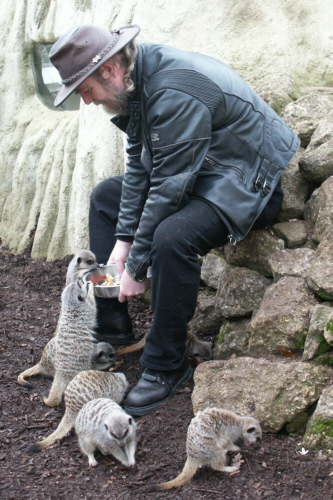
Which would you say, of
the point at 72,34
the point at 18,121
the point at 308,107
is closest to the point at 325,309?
the point at 308,107

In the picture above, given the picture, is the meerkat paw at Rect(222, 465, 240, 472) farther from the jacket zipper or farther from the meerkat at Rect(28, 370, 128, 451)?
the jacket zipper

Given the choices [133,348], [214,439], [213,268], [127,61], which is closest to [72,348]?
[133,348]

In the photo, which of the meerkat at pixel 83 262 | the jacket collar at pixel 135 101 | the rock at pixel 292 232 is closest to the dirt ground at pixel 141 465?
the meerkat at pixel 83 262

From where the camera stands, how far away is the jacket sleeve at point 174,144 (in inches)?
117

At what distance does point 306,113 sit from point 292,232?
1015 millimetres

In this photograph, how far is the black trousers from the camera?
308 cm

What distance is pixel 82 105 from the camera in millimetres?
5895

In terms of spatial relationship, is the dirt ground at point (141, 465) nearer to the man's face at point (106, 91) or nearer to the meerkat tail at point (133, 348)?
the meerkat tail at point (133, 348)

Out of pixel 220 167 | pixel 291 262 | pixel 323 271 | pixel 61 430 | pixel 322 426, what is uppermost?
pixel 220 167

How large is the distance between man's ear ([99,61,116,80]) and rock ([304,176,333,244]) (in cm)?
159

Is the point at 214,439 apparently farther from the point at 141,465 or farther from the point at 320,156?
the point at 320,156

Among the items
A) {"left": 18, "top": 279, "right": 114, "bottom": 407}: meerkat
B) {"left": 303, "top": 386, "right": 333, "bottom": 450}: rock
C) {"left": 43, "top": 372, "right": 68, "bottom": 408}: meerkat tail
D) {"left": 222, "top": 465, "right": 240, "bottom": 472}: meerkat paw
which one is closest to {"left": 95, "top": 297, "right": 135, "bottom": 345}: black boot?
{"left": 18, "top": 279, "right": 114, "bottom": 407}: meerkat

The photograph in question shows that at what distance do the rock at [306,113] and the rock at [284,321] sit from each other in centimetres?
129

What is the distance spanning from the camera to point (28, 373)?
3.77 m
